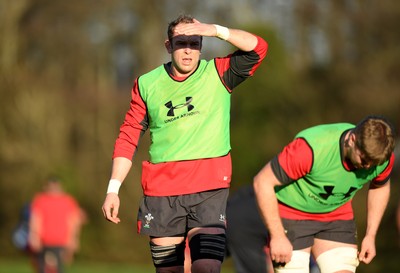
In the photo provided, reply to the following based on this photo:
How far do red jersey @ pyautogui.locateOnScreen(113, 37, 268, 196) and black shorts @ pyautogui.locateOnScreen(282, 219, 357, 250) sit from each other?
2.30ft

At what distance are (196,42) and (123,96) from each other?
102ft

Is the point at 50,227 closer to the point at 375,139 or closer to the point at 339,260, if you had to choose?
the point at 339,260

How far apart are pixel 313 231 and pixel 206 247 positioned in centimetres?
105

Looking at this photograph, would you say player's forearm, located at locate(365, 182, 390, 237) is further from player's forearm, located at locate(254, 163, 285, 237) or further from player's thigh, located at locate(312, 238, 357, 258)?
player's forearm, located at locate(254, 163, 285, 237)

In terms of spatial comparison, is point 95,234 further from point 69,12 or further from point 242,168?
point 69,12

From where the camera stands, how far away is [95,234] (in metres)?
32.0

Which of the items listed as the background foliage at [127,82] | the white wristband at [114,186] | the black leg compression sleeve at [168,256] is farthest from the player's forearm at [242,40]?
the background foliage at [127,82]

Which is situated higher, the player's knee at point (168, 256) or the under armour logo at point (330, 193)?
the under armour logo at point (330, 193)

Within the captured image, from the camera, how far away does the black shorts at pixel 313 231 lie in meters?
8.08

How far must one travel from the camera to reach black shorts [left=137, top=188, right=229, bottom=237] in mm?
7621

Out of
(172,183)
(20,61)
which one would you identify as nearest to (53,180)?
(172,183)

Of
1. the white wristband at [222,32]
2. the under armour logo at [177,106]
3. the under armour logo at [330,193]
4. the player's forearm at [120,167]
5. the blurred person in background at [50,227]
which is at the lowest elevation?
the blurred person in background at [50,227]

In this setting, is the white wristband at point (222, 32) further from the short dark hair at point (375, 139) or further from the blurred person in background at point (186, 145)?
the short dark hair at point (375, 139)

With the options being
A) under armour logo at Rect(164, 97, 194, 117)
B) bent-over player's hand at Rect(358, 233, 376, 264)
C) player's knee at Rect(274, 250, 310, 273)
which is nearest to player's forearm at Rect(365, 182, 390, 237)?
bent-over player's hand at Rect(358, 233, 376, 264)
